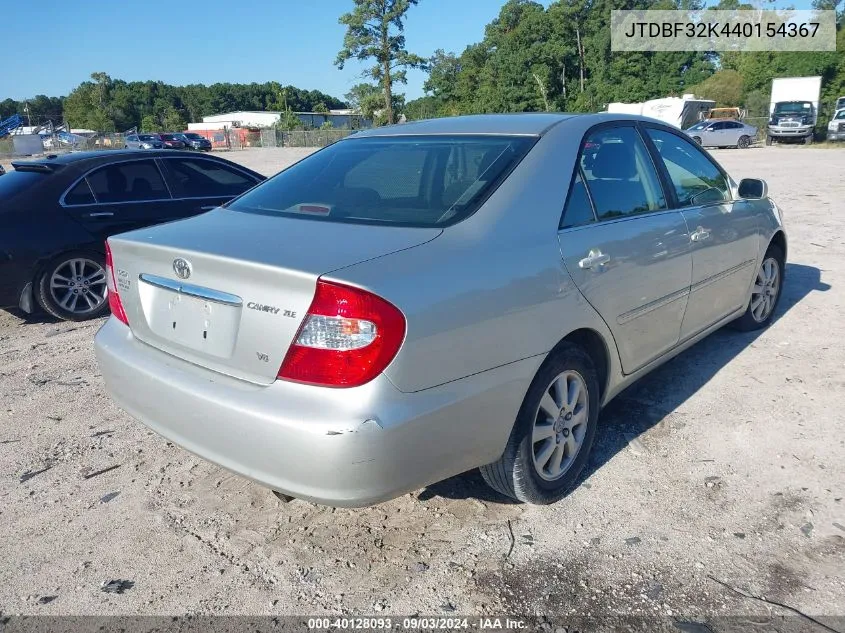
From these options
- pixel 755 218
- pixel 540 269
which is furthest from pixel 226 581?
pixel 755 218

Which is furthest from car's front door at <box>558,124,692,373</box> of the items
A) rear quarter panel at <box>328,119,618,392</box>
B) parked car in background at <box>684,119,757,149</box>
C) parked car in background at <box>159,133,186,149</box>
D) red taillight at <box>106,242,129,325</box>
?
parked car in background at <box>159,133,186,149</box>

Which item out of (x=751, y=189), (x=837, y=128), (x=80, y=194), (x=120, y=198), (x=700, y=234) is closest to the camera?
(x=700, y=234)

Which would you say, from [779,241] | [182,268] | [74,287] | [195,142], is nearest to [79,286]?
[74,287]

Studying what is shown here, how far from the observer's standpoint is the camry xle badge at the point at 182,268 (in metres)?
2.44

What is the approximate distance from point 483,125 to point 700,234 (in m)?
1.45

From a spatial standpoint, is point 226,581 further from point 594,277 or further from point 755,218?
point 755,218

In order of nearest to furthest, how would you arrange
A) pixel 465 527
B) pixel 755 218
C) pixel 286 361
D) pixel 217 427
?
1. pixel 286 361
2. pixel 217 427
3. pixel 465 527
4. pixel 755 218

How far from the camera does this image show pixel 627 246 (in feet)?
10.2

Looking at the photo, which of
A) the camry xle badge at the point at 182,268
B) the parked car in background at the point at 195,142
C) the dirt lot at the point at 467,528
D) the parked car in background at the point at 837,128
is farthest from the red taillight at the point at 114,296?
A: the parked car in background at the point at 195,142

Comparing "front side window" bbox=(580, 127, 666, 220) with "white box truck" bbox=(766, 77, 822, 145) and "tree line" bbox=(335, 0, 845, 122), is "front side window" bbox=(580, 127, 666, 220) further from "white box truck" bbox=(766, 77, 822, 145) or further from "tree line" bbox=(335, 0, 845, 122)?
"tree line" bbox=(335, 0, 845, 122)

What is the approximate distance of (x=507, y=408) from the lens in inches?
97.0

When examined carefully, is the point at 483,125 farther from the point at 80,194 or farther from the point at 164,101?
the point at 164,101

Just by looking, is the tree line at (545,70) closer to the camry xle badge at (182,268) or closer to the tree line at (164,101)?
the tree line at (164,101)

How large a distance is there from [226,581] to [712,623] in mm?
1736
